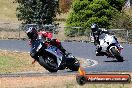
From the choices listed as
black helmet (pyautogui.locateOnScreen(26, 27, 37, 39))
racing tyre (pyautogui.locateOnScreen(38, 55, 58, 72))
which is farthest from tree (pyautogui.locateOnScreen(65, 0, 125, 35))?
black helmet (pyautogui.locateOnScreen(26, 27, 37, 39))

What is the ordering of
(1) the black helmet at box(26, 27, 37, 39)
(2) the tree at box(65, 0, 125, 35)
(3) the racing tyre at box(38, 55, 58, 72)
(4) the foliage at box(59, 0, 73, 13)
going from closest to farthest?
(1) the black helmet at box(26, 27, 37, 39) → (3) the racing tyre at box(38, 55, 58, 72) → (2) the tree at box(65, 0, 125, 35) → (4) the foliage at box(59, 0, 73, 13)

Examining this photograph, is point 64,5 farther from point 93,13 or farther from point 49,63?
point 49,63

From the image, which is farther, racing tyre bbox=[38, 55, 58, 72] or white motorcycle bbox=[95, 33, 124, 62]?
white motorcycle bbox=[95, 33, 124, 62]

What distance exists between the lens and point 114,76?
14.3 meters

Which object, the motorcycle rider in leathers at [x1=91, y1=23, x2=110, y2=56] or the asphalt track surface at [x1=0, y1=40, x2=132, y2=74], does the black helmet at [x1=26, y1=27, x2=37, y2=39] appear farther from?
the motorcycle rider in leathers at [x1=91, y1=23, x2=110, y2=56]

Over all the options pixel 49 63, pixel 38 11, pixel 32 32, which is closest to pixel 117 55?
pixel 49 63

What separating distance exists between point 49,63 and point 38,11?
3876 centimetres

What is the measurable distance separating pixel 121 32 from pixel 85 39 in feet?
9.81

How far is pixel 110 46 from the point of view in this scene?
2750 centimetres

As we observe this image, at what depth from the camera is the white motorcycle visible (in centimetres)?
2706

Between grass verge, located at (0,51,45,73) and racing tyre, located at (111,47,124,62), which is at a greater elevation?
racing tyre, located at (111,47,124,62)

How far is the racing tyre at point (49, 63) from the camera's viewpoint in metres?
21.0

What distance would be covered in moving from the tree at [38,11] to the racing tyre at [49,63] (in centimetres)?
3771

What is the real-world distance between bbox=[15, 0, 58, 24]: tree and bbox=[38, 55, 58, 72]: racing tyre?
3771cm
